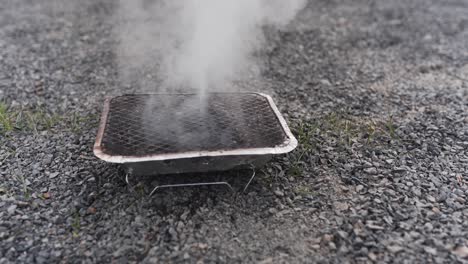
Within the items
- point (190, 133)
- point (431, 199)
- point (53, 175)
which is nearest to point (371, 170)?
point (431, 199)

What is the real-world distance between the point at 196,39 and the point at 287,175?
2436 millimetres

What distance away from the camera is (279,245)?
8.21 ft

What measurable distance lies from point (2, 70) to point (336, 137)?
4280 mm

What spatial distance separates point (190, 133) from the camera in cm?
289

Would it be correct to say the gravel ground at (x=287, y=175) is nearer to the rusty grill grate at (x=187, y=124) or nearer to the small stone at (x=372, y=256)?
the small stone at (x=372, y=256)

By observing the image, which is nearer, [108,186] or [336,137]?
[108,186]

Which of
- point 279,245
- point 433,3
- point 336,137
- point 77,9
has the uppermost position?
point 433,3

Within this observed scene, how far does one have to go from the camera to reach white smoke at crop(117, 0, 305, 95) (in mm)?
4469

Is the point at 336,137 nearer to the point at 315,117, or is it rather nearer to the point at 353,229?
the point at 315,117

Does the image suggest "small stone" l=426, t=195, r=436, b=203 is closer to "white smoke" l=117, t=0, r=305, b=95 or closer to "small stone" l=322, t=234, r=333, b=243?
"small stone" l=322, t=234, r=333, b=243

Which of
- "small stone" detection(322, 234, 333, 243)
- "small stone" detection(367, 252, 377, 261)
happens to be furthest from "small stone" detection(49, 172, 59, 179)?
"small stone" detection(367, 252, 377, 261)

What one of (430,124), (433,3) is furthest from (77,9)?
(433,3)

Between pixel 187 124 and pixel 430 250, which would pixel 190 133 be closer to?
pixel 187 124

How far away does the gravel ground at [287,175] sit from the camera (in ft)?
8.18
